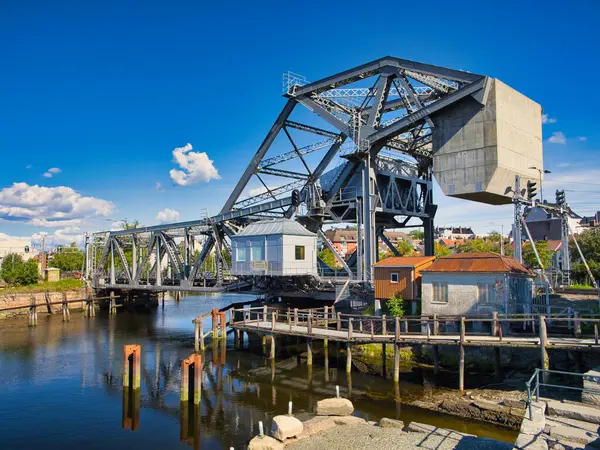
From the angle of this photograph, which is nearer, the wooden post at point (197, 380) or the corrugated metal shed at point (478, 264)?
the wooden post at point (197, 380)

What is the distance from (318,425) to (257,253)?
69.6 feet

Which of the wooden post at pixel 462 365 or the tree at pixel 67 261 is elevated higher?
the tree at pixel 67 261

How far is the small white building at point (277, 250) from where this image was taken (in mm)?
35188

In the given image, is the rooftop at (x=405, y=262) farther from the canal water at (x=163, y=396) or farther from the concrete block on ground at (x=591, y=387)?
the concrete block on ground at (x=591, y=387)

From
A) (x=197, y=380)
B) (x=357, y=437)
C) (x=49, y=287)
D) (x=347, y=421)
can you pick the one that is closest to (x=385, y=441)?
(x=357, y=437)

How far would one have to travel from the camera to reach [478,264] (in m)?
25.9

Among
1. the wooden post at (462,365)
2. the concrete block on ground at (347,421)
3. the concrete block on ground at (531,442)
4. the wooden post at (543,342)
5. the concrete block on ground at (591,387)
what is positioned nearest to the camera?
the concrete block on ground at (531,442)

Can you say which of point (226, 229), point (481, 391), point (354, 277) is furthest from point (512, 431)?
point (226, 229)

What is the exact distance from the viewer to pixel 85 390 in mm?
24859

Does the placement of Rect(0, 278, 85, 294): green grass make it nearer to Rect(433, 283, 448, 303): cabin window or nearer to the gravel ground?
Rect(433, 283, 448, 303): cabin window

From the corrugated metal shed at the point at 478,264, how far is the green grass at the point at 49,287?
50701mm

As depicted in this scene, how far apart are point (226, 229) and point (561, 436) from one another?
3763 centimetres

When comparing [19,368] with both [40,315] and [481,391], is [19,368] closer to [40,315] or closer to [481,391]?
[481,391]

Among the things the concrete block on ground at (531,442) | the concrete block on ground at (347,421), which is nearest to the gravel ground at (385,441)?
the concrete block on ground at (347,421)
